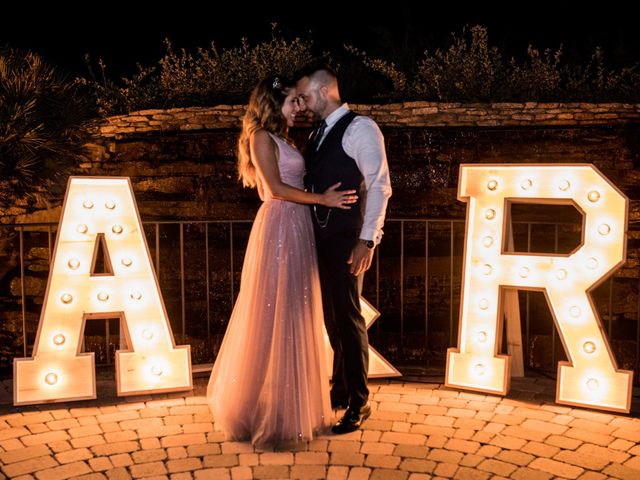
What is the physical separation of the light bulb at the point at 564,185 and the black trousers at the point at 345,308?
1.41m

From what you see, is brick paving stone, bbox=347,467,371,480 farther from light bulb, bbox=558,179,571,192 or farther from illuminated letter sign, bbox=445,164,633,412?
light bulb, bbox=558,179,571,192

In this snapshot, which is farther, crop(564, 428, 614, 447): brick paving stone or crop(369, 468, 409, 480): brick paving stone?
crop(564, 428, 614, 447): brick paving stone

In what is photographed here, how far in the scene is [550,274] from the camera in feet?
15.7

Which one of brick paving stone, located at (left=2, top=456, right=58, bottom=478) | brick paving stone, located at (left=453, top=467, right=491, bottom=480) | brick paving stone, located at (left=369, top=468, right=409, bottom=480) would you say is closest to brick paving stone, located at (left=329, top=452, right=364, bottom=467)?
brick paving stone, located at (left=369, top=468, right=409, bottom=480)

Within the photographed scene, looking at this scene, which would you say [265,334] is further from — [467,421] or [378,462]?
[467,421]

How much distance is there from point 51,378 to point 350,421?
196cm

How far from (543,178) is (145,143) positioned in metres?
4.64

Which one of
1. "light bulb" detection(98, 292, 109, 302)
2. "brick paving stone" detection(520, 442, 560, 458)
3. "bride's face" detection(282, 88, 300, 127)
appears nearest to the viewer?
"brick paving stone" detection(520, 442, 560, 458)

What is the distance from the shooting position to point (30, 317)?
25.6 feet

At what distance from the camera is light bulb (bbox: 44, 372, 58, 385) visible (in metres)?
4.77

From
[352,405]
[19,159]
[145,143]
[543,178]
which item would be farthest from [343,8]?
[352,405]

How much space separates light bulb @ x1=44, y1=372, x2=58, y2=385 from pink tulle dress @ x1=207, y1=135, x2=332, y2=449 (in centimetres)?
112

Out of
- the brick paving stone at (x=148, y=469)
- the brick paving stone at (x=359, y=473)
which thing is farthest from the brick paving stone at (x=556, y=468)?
the brick paving stone at (x=148, y=469)

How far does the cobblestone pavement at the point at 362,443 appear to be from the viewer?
3.74 m
